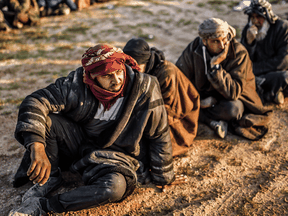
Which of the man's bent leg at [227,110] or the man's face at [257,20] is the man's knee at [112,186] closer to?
the man's bent leg at [227,110]

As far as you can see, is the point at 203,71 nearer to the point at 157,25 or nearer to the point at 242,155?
the point at 242,155

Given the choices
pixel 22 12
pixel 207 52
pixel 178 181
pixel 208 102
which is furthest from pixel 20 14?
pixel 178 181

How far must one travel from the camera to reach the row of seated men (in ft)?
25.7

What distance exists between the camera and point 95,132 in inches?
109

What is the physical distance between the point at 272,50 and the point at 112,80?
3334 millimetres

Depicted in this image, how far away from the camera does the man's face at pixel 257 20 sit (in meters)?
4.47

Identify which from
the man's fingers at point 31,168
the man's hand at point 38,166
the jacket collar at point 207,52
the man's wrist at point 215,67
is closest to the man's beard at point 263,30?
the jacket collar at point 207,52

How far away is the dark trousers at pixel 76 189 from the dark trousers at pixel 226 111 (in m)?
1.84

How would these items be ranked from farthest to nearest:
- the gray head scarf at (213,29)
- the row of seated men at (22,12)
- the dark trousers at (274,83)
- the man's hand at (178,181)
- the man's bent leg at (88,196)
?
the row of seated men at (22,12), the dark trousers at (274,83), the gray head scarf at (213,29), the man's hand at (178,181), the man's bent leg at (88,196)

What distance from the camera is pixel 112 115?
2.66 metres

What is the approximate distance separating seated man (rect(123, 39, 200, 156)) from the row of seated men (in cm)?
586

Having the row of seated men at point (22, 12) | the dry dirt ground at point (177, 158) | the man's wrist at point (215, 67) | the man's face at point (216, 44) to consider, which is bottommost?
the dry dirt ground at point (177, 158)

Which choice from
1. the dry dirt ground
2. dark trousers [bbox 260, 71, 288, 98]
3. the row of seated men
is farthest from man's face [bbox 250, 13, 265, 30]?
the row of seated men

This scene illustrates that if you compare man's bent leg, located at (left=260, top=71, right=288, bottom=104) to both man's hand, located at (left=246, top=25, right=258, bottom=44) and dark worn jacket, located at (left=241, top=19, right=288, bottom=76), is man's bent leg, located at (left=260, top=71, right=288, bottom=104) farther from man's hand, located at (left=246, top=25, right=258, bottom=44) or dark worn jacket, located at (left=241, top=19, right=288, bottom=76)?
man's hand, located at (left=246, top=25, right=258, bottom=44)
